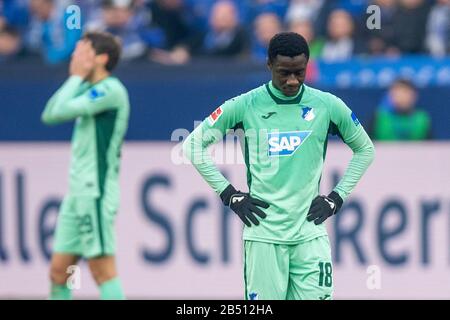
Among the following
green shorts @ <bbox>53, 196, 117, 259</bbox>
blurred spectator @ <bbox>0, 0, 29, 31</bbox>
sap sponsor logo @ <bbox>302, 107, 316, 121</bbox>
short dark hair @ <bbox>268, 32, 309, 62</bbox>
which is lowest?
green shorts @ <bbox>53, 196, 117, 259</bbox>

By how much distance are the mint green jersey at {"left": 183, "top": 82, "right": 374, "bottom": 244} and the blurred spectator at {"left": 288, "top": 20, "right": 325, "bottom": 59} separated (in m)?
5.26

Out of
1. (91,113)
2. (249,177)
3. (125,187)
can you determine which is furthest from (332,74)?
(249,177)

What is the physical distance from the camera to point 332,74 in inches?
456

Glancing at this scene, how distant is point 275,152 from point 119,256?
454 centimetres

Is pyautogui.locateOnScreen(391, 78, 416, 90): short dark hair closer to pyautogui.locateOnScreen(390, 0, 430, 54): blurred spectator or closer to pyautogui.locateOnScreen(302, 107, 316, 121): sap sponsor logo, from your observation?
pyautogui.locateOnScreen(390, 0, 430, 54): blurred spectator

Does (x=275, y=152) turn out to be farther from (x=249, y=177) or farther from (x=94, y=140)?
(x=94, y=140)

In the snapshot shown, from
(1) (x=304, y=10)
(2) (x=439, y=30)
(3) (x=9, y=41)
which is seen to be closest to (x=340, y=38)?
(1) (x=304, y=10)

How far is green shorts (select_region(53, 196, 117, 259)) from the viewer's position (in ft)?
30.8

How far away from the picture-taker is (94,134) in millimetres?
9445

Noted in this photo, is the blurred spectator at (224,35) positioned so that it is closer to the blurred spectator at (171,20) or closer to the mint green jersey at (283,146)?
the blurred spectator at (171,20)

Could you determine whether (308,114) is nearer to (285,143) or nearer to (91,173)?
(285,143)

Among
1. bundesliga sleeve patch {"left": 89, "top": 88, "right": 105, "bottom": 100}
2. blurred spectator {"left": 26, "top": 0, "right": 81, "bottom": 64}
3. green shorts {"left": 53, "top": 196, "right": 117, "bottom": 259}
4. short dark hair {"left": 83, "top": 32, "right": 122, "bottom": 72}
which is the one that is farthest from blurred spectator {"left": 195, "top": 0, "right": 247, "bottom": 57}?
green shorts {"left": 53, "top": 196, "right": 117, "bottom": 259}

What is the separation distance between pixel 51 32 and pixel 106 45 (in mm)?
3366

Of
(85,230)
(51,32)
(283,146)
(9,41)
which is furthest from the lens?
(9,41)
